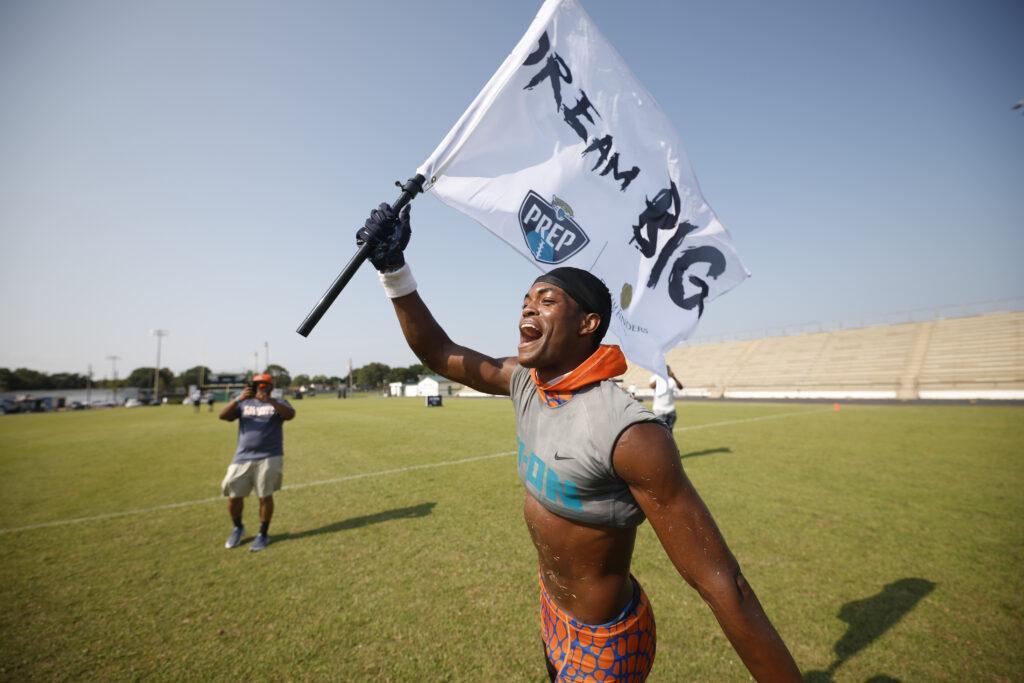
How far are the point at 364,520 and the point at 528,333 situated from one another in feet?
19.7

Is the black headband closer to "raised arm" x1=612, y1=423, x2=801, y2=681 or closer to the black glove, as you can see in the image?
"raised arm" x1=612, y1=423, x2=801, y2=681

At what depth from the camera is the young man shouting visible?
137 cm

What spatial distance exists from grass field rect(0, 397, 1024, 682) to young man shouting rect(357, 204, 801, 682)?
1.87m

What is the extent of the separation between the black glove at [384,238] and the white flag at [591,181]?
1.46 feet

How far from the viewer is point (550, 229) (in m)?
2.81

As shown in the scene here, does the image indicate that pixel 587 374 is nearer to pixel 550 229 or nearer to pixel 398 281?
pixel 398 281

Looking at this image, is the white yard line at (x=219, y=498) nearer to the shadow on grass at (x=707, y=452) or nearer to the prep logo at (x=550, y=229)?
the shadow on grass at (x=707, y=452)

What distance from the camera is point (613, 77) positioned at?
3109mm

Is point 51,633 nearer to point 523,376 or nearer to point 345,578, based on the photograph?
point 345,578

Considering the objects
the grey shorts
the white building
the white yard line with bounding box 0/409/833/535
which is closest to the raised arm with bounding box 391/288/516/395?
the grey shorts

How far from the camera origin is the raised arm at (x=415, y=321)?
7.45 feet

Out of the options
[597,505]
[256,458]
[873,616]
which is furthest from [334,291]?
[873,616]

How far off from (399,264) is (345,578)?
13.3 ft

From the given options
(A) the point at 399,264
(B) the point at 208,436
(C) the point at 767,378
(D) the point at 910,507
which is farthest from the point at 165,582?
(C) the point at 767,378
